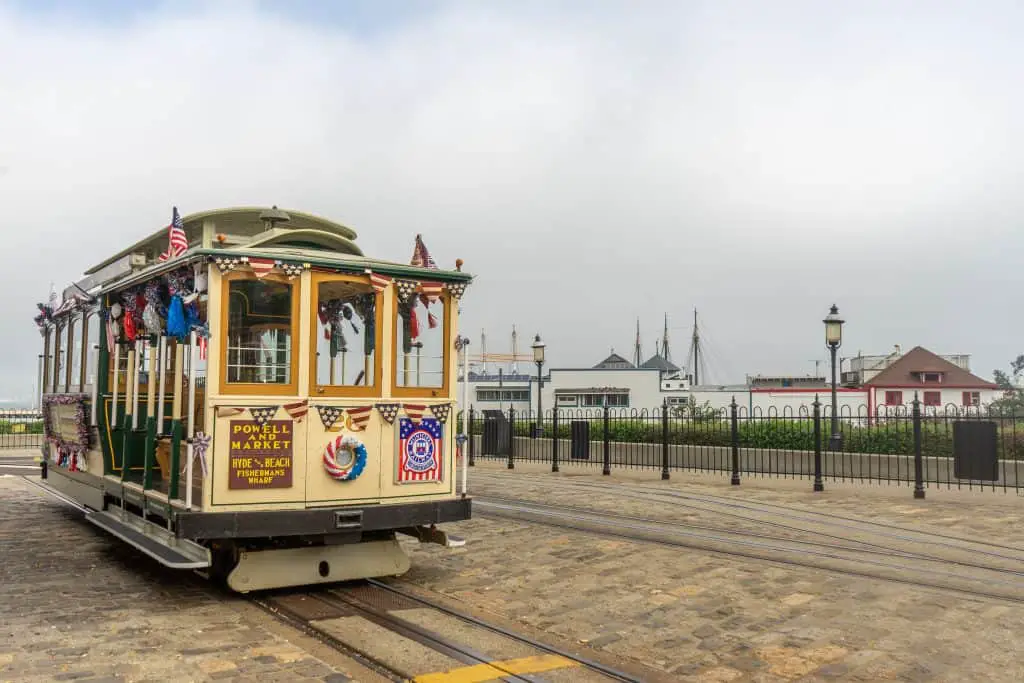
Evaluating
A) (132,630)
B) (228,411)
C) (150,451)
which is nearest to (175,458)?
(228,411)

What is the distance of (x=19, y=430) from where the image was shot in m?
33.4

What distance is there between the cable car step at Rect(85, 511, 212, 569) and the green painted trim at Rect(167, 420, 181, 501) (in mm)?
358

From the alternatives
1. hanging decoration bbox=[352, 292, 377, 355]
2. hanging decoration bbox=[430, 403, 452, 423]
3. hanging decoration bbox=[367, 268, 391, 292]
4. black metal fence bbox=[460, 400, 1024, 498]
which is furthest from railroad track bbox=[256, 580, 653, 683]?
black metal fence bbox=[460, 400, 1024, 498]

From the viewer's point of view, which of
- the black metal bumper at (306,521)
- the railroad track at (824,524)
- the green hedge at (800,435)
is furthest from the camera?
the green hedge at (800,435)

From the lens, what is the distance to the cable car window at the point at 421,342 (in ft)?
27.2

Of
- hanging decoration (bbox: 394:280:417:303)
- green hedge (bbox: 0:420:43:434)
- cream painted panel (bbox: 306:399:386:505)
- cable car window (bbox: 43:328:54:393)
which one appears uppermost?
hanging decoration (bbox: 394:280:417:303)

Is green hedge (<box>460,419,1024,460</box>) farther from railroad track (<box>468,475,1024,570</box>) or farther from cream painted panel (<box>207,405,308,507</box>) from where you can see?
cream painted panel (<box>207,405,308,507</box>)

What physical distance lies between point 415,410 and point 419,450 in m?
0.39

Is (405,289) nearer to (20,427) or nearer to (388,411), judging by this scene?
(388,411)

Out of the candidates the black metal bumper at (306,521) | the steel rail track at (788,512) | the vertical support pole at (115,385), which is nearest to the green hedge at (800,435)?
the steel rail track at (788,512)

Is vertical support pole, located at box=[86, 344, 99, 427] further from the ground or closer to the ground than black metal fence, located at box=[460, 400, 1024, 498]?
further from the ground

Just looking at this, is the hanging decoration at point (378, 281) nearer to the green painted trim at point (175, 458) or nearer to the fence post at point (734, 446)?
the green painted trim at point (175, 458)

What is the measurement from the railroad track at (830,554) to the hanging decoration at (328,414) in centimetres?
440

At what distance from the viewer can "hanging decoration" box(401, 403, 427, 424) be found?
26.9 ft
